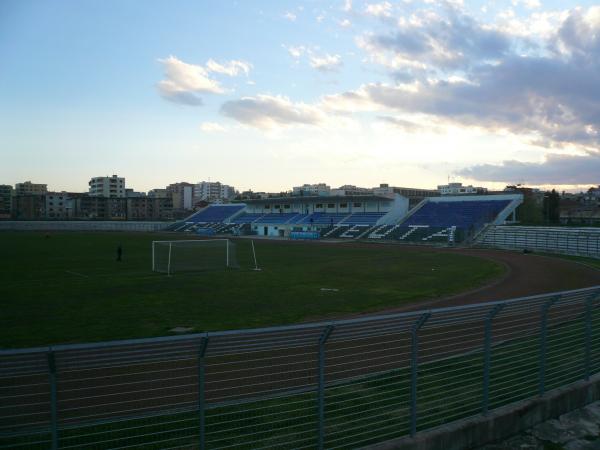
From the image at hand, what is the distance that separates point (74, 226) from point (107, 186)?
223ft

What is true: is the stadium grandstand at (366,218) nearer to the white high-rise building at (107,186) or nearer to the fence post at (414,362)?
the fence post at (414,362)

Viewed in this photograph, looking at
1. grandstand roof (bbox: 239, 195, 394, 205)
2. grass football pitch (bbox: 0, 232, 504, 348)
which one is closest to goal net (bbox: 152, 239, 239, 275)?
grass football pitch (bbox: 0, 232, 504, 348)

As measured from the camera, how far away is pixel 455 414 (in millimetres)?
6766

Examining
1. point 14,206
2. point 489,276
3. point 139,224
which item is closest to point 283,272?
point 489,276

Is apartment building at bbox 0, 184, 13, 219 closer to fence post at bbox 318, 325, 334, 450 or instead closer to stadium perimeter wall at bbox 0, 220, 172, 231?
stadium perimeter wall at bbox 0, 220, 172, 231

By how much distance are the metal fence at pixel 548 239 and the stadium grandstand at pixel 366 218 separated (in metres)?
3.91

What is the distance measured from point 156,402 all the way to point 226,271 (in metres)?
22.7

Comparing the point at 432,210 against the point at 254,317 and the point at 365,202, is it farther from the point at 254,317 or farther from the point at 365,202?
the point at 254,317

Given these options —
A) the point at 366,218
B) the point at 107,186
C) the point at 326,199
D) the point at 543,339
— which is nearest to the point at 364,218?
the point at 366,218

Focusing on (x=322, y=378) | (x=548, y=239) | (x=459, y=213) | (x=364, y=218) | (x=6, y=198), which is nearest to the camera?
(x=322, y=378)

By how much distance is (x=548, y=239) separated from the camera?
4869cm

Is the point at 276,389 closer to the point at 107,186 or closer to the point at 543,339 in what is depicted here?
the point at 543,339

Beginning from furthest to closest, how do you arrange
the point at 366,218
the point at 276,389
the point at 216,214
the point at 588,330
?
the point at 216,214, the point at 366,218, the point at 588,330, the point at 276,389

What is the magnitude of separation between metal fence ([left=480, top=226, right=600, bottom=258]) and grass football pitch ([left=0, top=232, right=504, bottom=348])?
15.0 m
